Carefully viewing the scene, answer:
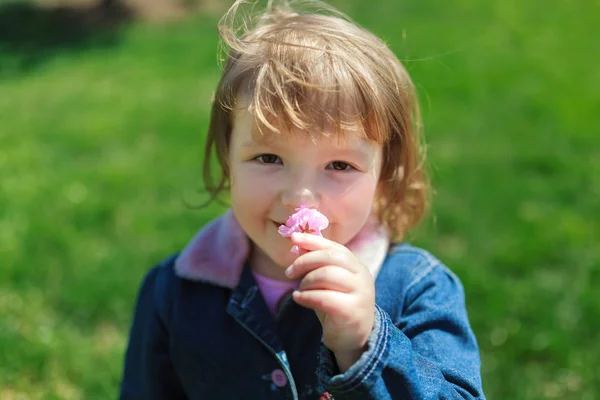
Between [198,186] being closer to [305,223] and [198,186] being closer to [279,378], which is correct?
[279,378]

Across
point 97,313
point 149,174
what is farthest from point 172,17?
point 97,313

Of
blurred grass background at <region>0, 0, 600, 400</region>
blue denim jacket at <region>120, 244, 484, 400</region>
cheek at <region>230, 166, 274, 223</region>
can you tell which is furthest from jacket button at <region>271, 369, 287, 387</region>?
blurred grass background at <region>0, 0, 600, 400</region>

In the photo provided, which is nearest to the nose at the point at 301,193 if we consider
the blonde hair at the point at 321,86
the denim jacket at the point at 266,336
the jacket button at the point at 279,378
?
the blonde hair at the point at 321,86

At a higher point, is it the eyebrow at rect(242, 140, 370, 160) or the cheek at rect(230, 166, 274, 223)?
the eyebrow at rect(242, 140, 370, 160)

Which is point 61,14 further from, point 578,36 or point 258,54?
point 258,54

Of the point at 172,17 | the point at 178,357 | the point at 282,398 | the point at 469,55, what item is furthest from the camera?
the point at 172,17

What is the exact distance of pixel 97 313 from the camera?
3.39m

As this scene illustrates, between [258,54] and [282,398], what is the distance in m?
0.82

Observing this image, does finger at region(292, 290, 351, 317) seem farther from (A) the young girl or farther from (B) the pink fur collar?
(B) the pink fur collar

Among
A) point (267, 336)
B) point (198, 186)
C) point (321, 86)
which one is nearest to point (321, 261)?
point (321, 86)

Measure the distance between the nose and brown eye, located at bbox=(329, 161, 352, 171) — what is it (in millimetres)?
77

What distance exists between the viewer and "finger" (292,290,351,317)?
1.39 m

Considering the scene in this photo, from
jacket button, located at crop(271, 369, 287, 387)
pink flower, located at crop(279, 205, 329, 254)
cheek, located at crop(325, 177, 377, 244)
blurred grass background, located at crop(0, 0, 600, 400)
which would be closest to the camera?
pink flower, located at crop(279, 205, 329, 254)

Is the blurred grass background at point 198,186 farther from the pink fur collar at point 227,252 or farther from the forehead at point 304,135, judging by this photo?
the pink fur collar at point 227,252
